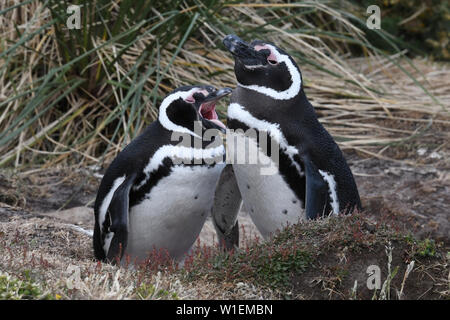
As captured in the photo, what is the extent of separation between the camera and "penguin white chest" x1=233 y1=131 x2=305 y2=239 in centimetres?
425

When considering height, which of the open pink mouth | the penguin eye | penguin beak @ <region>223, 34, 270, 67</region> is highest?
penguin beak @ <region>223, 34, 270, 67</region>

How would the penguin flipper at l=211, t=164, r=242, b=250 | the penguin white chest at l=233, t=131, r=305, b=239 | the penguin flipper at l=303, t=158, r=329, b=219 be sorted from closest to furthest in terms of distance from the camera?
the penguin flipper at l=303, t=158, r=329, b=219
the penguin white chest at l=233, t=131, r=305, b=239
the penguin flipper at l=211, t=164, r=242, b=250

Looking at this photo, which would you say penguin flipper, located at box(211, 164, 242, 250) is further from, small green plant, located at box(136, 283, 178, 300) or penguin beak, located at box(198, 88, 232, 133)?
small green plant, located at box(136, 283, 178, 300)

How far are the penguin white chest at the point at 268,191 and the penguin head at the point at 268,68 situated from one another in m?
0.36

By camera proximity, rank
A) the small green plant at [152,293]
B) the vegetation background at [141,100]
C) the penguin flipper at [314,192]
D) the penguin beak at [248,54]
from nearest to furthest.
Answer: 1. the small green plant at [152,293]
2. the penguin flipper at [314,192]
3. the penguin beak at [248,54]
4. the vegetation background at [141,100]

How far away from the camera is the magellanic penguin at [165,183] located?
14.0 feet

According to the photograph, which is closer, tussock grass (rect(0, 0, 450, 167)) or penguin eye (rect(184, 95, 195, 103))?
penguin eye (rect(184, 95, 195, 103))

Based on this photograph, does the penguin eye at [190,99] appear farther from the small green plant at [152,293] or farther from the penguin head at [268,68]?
the small green plant at [152,293]

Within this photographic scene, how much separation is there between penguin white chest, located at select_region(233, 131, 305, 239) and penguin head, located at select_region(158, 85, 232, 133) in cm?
30

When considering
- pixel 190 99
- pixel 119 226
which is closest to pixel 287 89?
pixel 190 99

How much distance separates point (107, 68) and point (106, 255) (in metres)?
2.89

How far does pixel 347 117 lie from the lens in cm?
738

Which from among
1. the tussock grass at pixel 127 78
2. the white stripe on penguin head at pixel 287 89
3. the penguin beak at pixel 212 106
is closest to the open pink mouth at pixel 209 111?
the penguin beak at pixel 212 106

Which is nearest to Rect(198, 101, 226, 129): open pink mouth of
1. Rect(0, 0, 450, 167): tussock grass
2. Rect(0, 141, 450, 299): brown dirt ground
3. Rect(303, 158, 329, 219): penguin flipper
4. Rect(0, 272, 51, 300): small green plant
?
Rect(303, 158, 329, 219): penguin flipper
